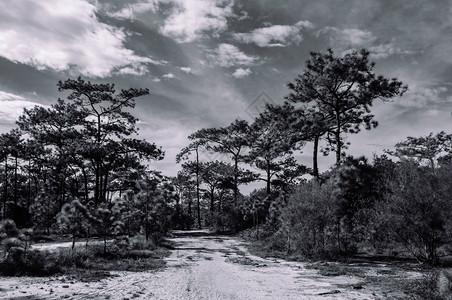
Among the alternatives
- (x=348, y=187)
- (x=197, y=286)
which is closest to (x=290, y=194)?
(x=348, y=187)

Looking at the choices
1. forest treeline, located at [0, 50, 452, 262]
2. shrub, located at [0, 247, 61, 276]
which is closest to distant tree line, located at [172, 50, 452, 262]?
forest treeline, located at [0, 50, 452, 262]

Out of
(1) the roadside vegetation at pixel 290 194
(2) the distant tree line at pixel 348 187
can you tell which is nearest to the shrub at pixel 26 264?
(1) the roadside vegetation at pixel 290 194

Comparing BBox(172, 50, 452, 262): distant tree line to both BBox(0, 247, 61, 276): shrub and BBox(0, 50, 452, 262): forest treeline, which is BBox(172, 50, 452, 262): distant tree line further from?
BBox(0, 247, 61, 276): shrub

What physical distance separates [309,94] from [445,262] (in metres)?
14.4

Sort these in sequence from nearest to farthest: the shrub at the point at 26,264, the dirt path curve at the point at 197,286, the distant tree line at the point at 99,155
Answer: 1. the dirt path curve at the point at 197,286
2. the shrub at the point at 26,264
3. the distant tree line at the point at 99,155

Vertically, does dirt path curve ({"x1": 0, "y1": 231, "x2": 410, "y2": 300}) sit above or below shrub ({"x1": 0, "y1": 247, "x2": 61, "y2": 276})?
below

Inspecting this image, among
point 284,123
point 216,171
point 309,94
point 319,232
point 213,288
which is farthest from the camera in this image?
point 216,171

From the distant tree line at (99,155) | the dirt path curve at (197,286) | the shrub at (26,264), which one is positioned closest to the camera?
the dirt path curve at (197,286)

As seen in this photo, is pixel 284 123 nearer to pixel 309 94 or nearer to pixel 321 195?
pixel 309 94

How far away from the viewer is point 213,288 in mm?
10977

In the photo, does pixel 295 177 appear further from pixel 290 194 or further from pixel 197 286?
pixel 197 286

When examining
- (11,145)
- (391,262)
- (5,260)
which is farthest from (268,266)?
(11,145)

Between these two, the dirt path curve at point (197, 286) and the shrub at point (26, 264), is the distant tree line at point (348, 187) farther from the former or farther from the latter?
the shrub at point (26, 264)

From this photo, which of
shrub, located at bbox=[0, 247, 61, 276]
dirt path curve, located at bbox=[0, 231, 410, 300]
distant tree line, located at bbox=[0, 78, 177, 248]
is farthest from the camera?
distant tree line, located at bbox=[0, 78, 177, 248]
